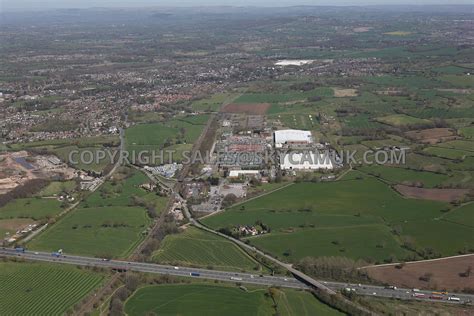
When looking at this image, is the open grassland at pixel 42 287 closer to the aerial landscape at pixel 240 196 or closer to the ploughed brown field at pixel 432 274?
the aerial landscape at pixel 240 196

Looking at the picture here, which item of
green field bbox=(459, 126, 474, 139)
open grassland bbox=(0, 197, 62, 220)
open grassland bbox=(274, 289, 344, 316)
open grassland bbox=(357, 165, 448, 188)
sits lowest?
open grassland bbox=(274, 289, 344, 316)

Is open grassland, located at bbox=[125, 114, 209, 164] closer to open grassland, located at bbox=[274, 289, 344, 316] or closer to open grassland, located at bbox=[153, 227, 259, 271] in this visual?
open grassland, located at bbox=[153, 227, 259, 271]

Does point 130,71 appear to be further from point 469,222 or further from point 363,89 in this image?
point 469,222

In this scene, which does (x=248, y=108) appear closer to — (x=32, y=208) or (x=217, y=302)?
(x=32, y=208)

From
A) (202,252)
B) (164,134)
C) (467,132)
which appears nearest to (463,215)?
(202,252)

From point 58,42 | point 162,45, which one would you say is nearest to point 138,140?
point 162,45

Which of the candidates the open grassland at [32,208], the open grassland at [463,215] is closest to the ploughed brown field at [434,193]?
the open grassland at [463,215]

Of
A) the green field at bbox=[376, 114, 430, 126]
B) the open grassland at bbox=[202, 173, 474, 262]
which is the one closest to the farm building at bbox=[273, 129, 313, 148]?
the green field at bbox=[376, 114, 430, 126]
